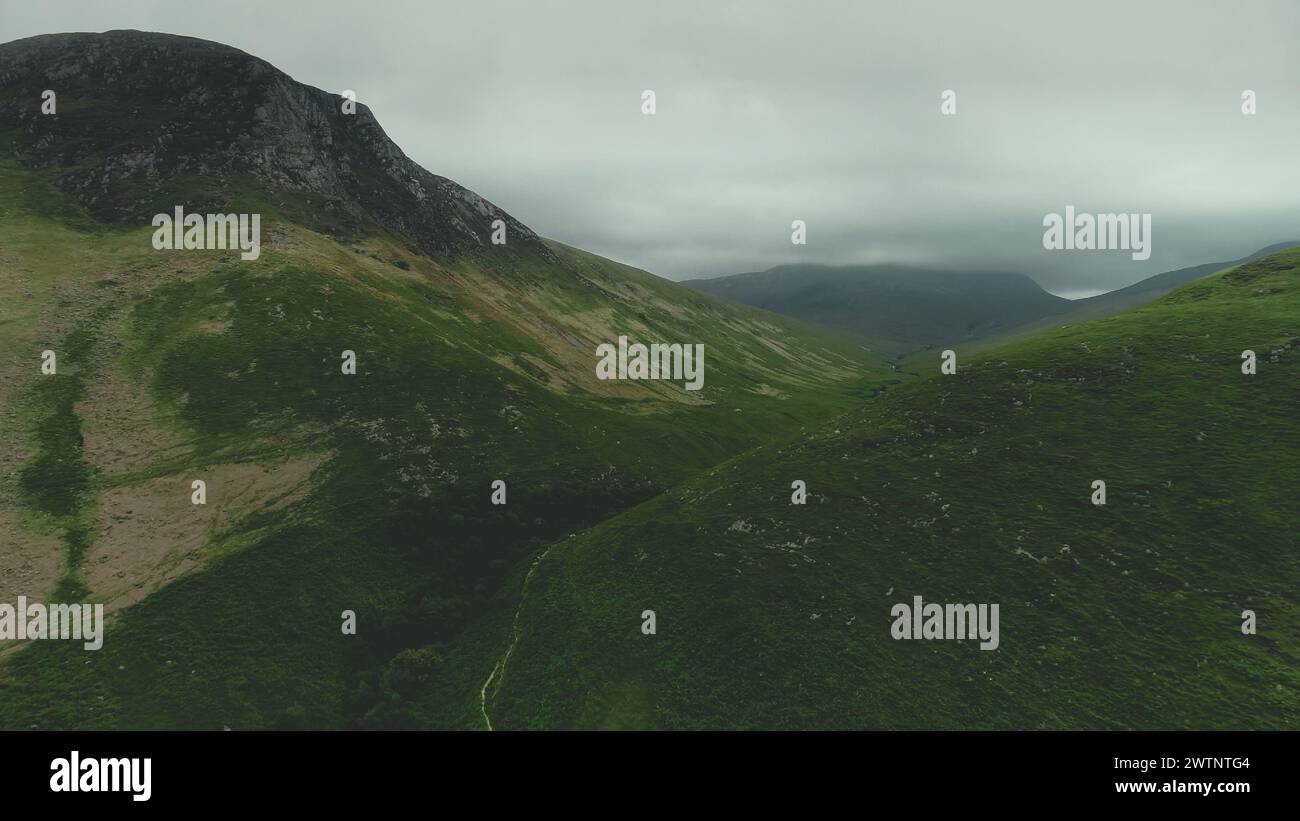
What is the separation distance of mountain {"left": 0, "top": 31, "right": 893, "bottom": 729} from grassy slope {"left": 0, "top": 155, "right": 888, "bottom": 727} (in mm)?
284

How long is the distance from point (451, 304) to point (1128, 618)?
11330 centimetres

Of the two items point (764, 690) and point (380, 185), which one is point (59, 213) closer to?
point (380, 185)

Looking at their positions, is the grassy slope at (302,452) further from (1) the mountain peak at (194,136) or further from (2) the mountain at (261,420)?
(1) the mountain peak at (194,136)

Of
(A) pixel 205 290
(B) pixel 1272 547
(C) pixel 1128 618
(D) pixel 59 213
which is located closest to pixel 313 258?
(A) pixel 205 290

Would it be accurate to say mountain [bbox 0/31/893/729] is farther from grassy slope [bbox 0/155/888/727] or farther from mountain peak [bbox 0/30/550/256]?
mountain peak [bbox 0/30/550/256]

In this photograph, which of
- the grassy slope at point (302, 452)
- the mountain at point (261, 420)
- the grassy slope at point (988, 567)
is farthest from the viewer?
the mountain at point (261, 420)

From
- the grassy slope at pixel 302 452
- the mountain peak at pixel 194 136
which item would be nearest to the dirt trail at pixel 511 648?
the grassy slope at pixel 302 452

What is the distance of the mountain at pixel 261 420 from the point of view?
42.8 m

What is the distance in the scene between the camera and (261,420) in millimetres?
68625

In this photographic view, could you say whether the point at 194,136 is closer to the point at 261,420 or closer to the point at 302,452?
the point at 261,420

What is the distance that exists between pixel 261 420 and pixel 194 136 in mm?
95073

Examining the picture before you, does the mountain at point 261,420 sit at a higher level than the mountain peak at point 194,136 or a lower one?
lower

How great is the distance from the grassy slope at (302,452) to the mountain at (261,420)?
0.28 meters

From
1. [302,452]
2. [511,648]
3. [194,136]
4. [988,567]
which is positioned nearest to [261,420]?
[302,452]
